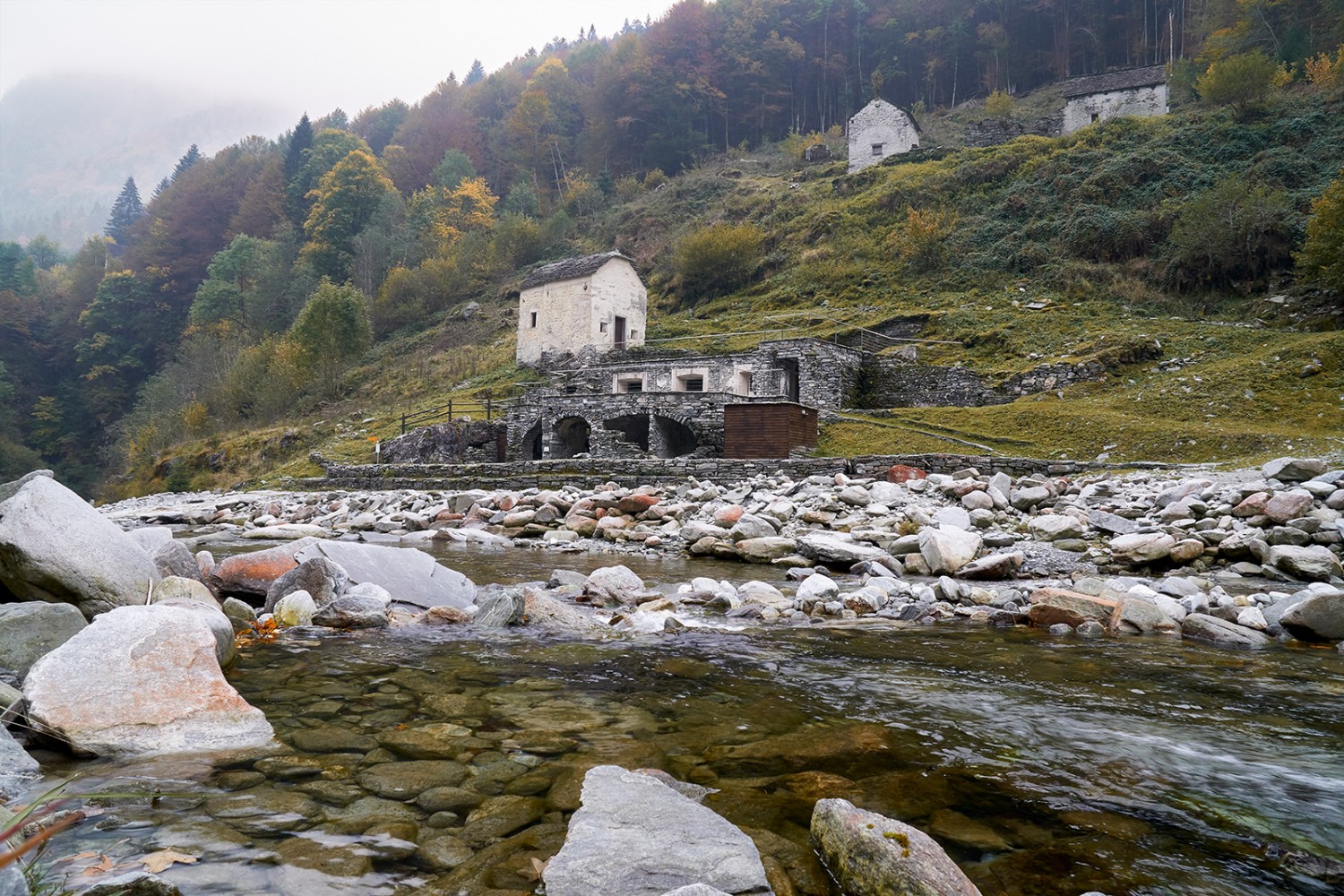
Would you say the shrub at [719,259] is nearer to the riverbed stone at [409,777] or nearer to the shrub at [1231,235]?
the shrub at [1231,235]

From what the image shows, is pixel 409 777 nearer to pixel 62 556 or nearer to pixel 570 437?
pixel 62 556

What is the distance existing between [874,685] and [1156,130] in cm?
5082

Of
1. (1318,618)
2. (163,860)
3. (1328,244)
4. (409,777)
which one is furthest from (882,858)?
(1328,244)

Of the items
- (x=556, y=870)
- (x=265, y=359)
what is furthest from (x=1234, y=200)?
(x=265, y=359)

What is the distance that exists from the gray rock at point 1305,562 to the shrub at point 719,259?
4187cm

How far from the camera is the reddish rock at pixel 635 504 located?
16562mm

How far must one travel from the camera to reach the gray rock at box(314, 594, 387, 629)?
597cm

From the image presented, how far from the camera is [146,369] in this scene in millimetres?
74438

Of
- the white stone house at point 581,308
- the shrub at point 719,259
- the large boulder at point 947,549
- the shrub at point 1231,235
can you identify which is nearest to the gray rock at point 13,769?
the large boulder at point 947,549

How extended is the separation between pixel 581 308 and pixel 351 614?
35312 millimetres

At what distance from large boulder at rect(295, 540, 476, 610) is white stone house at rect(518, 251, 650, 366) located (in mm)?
32103

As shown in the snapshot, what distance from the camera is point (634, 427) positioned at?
96.4 ft

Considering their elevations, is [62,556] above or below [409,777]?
above

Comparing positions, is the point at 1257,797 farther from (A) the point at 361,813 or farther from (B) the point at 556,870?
(A) the point at 361,813
